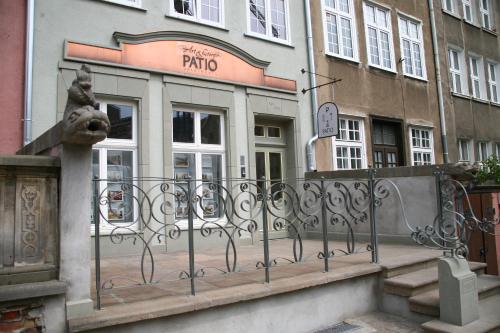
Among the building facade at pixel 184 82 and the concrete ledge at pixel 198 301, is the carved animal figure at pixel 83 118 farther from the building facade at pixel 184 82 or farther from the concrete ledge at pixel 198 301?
the building facade at pixel 184 82

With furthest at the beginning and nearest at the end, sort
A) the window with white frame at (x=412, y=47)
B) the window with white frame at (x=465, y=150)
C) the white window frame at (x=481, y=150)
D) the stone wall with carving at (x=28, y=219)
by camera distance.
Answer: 1. the white window frame at (x=481, y=150)
2. the window with white frame at (x=465, y=150)
3. the window with white frame at (x=412, y=47)
4. the stone wall with carving at (x=28, y=219)

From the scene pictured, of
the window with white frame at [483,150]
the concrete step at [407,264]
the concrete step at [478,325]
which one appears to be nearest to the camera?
the concrete step at [478,325]

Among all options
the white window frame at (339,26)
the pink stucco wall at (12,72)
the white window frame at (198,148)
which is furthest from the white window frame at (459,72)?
the pink stucco wall at (12,72)

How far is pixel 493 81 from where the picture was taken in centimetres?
1661

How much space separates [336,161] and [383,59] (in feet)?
12.1

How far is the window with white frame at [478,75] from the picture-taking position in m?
15.8

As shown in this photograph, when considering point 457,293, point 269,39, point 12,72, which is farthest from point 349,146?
point 12,72

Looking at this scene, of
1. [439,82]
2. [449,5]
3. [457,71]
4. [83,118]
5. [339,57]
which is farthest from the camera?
[449,5]

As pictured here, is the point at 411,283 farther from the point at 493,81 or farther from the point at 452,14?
the point at 493,81

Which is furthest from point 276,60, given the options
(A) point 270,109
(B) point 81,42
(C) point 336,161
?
(B) point 81,42

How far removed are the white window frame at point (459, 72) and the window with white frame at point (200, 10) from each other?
917 cm

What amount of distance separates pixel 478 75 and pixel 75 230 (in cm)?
1647

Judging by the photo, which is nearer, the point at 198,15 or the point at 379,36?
the point at 198,15

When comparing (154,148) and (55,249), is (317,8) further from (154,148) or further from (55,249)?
(55,249)
